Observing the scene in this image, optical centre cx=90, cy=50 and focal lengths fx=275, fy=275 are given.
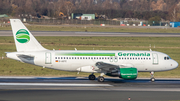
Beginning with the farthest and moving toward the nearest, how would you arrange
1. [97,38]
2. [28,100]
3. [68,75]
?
[97,38] → [68,75] → [28,100]

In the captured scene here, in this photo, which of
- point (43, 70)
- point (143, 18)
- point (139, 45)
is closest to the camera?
point (43, 70)

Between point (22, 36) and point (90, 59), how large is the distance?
8.64 m

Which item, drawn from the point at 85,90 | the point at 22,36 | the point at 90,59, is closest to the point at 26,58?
the point at 22,36

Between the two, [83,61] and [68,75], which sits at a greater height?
[83,61]

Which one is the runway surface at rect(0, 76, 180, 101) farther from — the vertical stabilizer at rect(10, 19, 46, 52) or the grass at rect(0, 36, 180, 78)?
the grass at rect(0, 36, 180, 78)

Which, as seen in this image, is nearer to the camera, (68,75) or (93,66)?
(93,66)

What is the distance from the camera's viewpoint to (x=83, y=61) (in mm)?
32906

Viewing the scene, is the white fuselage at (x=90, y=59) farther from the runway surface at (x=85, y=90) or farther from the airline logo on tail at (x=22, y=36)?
the runway surface at (x=85, y=90)

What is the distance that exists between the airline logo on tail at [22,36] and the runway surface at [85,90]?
192 inches

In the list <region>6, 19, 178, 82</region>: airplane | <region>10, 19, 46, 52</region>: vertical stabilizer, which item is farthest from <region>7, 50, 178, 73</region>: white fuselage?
<region>10, 19, 46, 52</region>: vertical stabilizer

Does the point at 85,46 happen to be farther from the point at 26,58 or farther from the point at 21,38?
the point at 26,58

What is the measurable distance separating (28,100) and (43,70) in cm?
1937

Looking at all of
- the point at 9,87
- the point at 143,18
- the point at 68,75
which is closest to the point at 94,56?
the point at 68,75

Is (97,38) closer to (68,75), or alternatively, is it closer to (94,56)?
(68,75)
